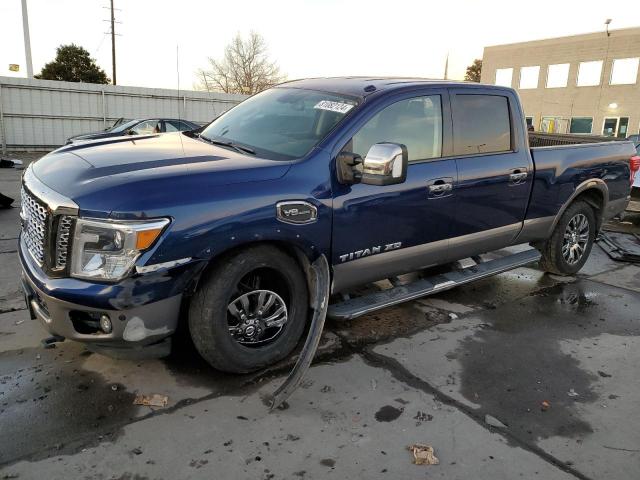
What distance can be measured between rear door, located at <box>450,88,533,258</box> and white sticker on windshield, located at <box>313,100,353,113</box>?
1.02 m

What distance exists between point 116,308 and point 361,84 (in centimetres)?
249

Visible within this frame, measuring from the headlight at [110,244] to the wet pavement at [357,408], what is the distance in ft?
2.79

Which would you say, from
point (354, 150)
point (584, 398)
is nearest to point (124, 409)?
point (354, 150)

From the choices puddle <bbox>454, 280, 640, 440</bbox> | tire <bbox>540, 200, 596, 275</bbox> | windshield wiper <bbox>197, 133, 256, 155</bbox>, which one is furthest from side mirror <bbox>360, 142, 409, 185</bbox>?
tire <bbox>540, 200, 596, 275</bbox>

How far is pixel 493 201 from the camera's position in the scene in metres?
4.51

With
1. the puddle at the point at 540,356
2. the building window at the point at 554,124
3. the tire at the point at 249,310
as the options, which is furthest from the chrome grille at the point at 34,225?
the building window at the point at 554,124

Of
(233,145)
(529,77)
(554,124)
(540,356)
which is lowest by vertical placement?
(540,356)

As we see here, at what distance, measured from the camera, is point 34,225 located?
10.3 ft

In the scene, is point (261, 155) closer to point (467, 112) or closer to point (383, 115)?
point (383, 115)

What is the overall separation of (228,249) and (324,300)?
2.32 ft

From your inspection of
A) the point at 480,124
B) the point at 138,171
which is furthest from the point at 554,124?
the point at 138,171

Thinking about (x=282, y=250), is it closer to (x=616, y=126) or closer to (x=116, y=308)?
(x=116, y=308)

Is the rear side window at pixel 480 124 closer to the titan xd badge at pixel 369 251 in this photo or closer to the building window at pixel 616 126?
the titan xd badge at pixel 369 251

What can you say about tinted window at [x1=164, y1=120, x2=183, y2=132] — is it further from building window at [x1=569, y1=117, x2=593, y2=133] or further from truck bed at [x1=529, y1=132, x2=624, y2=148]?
building window at [x1=569, y1=117, x2=593, y2=133]
